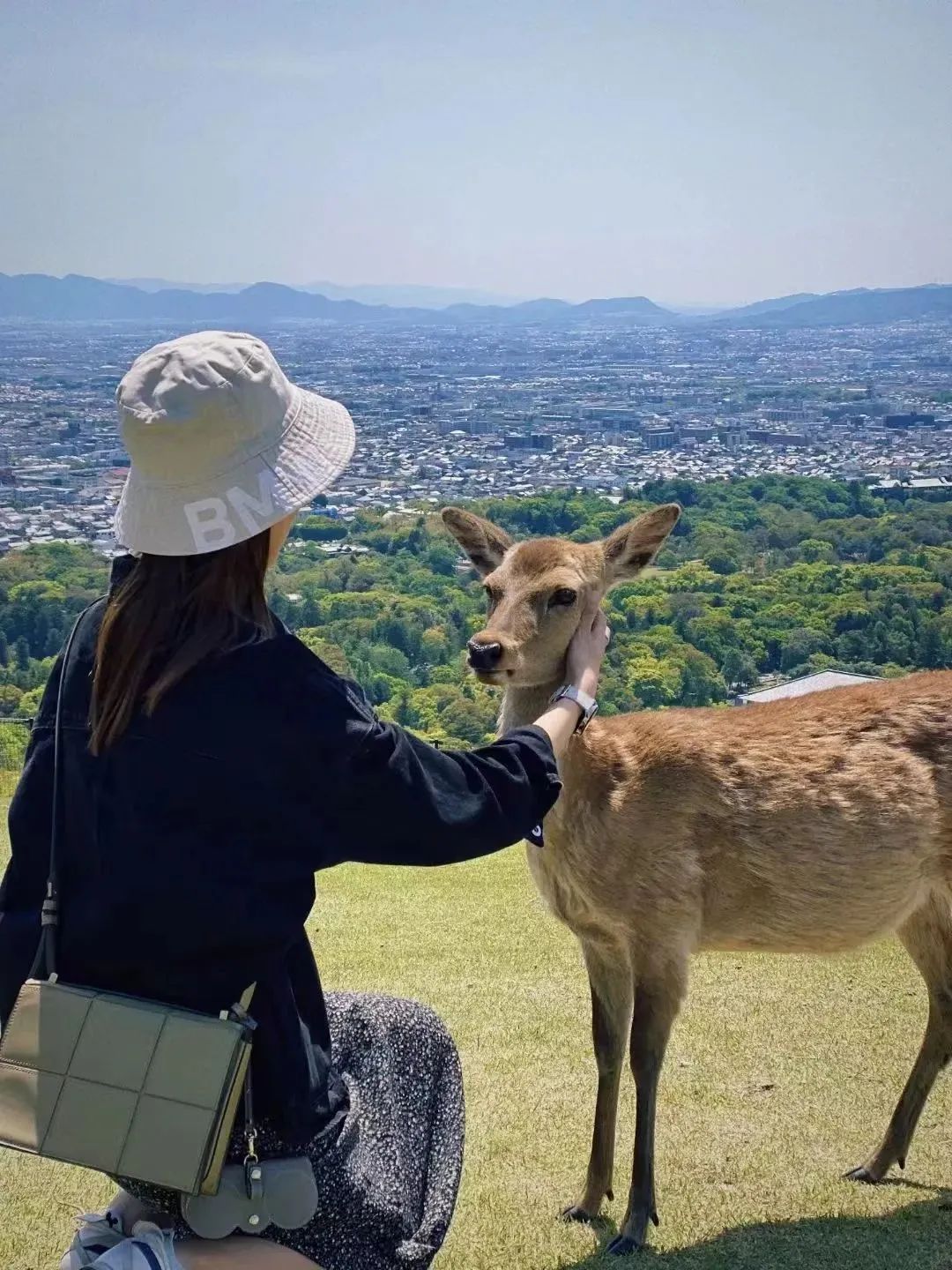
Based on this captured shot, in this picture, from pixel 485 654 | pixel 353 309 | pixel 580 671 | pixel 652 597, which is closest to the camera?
pixel 580 671

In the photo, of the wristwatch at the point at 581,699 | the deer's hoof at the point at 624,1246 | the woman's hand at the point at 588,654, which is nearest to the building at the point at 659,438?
the woman's hand at the point at 588,654

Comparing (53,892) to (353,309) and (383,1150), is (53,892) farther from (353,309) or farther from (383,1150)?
(353,309)

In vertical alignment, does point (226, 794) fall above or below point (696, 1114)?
above

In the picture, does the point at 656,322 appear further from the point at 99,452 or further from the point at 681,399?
the point at 99,452

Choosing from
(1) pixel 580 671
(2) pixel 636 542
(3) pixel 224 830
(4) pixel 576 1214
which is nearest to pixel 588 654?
(1) pixel 580 671

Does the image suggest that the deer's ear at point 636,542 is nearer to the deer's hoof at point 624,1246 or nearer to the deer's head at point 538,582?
the deer's head at point 538,582

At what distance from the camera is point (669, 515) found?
500 centimetres

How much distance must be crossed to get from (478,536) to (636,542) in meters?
0.64

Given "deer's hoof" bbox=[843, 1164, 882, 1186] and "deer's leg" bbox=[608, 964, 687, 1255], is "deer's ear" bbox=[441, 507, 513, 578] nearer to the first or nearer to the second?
"deer's leg" bbox=[608, 964, 687, 1255]

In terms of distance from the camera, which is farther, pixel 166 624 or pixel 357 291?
pixel 357 291

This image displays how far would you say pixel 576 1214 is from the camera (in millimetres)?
4496

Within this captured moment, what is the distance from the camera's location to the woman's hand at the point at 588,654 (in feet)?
12.0

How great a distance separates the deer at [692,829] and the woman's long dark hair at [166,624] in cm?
172

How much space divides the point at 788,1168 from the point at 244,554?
10.8ft
